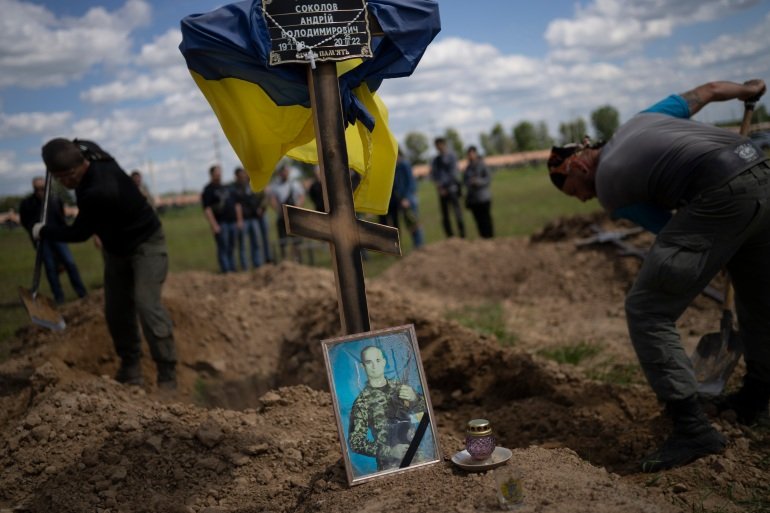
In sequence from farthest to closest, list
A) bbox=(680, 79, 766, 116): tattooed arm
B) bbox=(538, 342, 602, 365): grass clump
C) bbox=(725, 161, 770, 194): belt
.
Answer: bbox=(538, 342, 602, 365): grass clump → bbox=(680, 79, 766, 116): tattooed arm → bbox=(725, 161, 770, 194): belt

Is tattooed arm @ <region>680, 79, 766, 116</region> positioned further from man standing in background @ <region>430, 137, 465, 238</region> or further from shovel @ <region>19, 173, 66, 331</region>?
man standing in background @ <region>430, 137, 465, 238</region>

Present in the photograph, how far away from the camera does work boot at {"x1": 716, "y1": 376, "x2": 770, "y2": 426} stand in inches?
162

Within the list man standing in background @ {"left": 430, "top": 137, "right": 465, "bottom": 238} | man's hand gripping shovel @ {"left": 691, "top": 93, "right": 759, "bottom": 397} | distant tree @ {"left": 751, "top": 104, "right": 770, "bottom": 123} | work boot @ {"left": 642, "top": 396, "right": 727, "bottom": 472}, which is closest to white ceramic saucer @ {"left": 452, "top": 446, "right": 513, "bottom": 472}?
work boot @ {"left": 642, "top": 396, "right": 727, "bottom": 472}

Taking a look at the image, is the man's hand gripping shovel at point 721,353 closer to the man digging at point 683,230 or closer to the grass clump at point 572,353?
the man digging at point 683,230

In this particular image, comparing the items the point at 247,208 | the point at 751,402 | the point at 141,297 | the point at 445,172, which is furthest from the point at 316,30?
the point at 445,172

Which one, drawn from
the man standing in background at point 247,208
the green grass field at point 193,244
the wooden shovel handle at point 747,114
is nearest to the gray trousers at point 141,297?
the green grass field at point 193,244

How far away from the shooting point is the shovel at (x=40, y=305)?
5.83 meters

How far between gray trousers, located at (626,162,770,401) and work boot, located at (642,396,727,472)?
0.30 ft

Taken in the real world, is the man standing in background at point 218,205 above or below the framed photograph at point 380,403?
above

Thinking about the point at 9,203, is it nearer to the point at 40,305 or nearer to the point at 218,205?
the point at 218,205

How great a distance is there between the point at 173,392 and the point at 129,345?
570 millimetres

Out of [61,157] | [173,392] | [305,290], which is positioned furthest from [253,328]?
[61,157]

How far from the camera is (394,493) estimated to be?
288 centimetres

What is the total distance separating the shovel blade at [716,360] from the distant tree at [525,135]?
77.6 m
